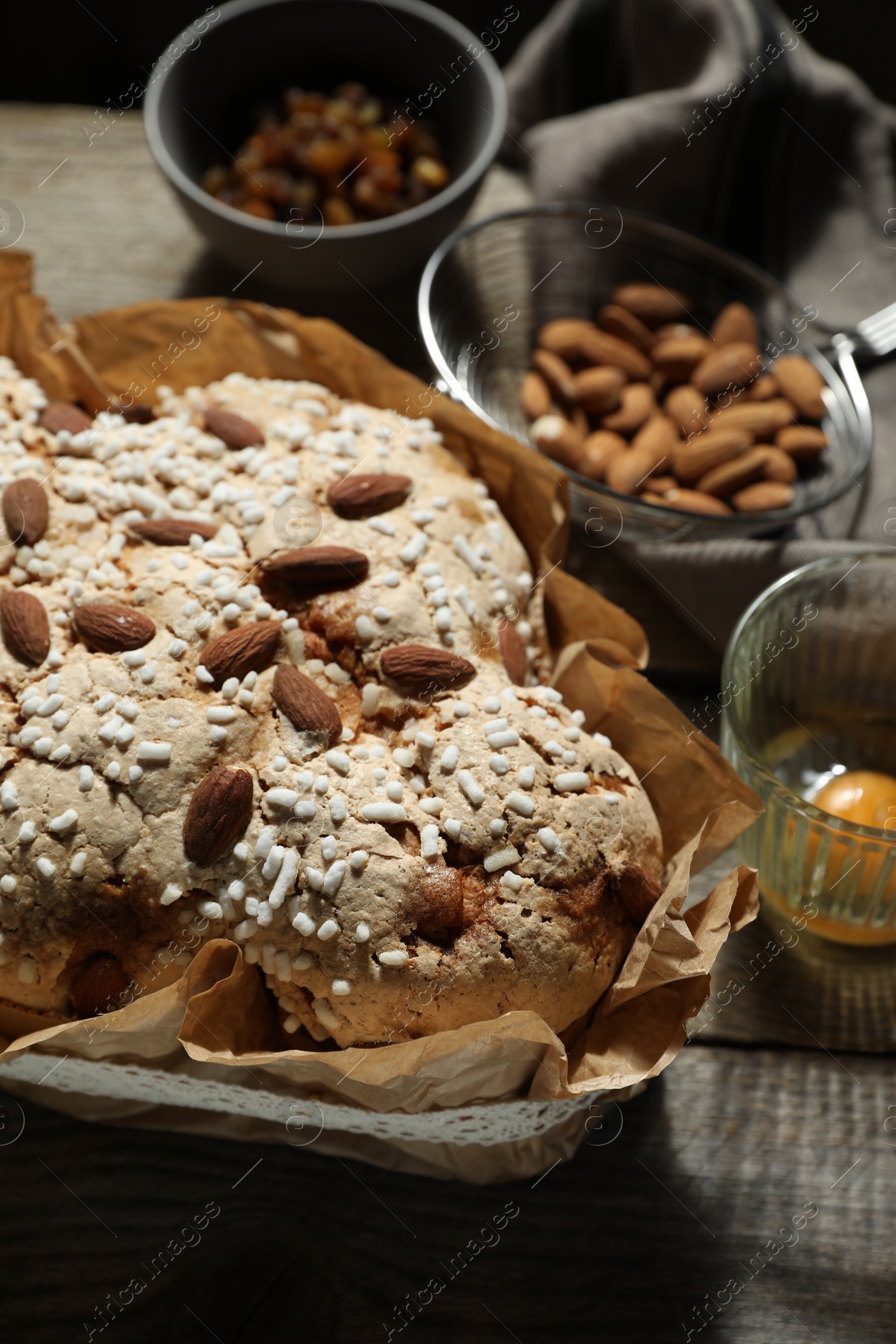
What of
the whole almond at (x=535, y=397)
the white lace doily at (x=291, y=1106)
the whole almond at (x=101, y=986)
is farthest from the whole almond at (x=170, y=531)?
the whole almond at (x=535, y=397)

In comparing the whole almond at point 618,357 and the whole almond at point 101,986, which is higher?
the whole almond at point 618,357

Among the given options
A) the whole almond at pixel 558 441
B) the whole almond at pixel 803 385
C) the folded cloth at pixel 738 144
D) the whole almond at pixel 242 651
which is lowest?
the whole almond at pixel 242 651

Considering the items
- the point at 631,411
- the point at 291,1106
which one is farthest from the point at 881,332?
the point at 291,1106

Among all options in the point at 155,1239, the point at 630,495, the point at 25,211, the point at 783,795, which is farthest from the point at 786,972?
the point at 25,211

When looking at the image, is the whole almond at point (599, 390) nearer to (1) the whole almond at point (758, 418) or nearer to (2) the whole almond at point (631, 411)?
(2) the whole almond at point (631, 411)

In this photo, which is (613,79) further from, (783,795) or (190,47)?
(783,795)

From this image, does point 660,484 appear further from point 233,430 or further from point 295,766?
point 295,766

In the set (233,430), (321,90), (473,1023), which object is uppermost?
(321,90)
